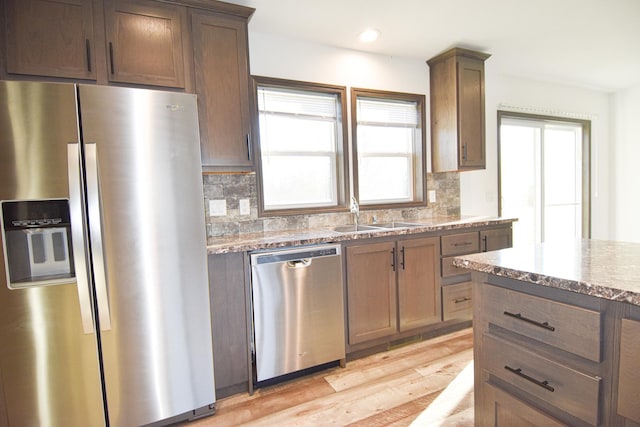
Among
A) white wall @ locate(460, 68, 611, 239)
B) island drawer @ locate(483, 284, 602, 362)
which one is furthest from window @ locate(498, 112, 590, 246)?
island drawer @ locate(483, 284, 602, 362)

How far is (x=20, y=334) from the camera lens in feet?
4.61

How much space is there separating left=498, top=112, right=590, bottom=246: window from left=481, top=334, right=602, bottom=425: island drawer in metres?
3.03

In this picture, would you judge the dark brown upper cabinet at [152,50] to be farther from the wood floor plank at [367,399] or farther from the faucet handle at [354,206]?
the wood floor plank at [367,399]

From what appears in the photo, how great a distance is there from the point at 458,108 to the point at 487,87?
908 mm

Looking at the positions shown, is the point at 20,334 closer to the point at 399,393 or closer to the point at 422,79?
the point at 399,393

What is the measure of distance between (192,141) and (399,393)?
1.95 metres

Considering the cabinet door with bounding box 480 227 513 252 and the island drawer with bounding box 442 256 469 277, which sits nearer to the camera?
the island drawer with bounding box 442 256 469 277

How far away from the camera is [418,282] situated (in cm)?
255

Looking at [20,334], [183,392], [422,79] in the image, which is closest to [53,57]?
[20,334]

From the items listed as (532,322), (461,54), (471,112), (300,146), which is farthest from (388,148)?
(532,322)

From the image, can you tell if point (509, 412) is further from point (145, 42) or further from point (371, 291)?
point (145, 42)

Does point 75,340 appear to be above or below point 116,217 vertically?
below

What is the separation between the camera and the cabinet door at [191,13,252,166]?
2.02 m

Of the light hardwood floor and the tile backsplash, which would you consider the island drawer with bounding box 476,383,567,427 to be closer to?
the light hardwood floor
